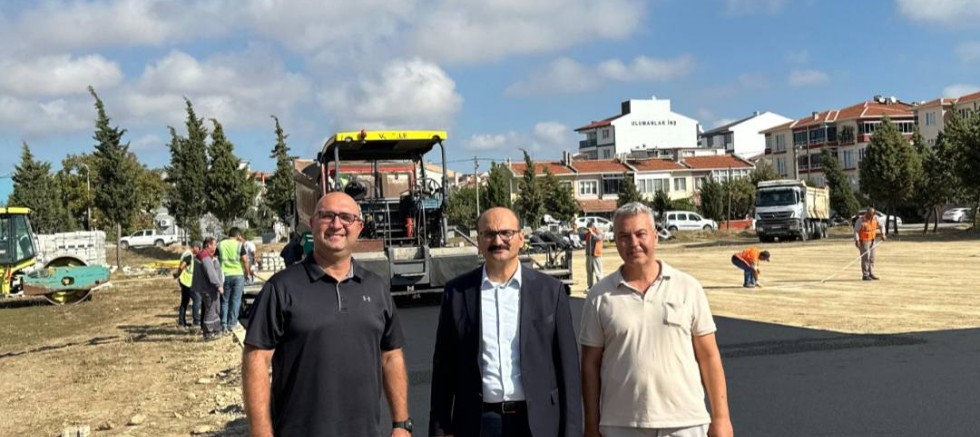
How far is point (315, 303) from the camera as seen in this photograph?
12.7ft

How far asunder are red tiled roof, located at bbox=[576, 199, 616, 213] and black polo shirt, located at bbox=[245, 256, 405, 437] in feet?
309

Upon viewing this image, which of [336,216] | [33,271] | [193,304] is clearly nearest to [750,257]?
[193,304]

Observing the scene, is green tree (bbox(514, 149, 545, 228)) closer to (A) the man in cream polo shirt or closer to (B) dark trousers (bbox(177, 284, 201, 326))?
(B) dark trousers (bbox(177, 284, 201, 326))

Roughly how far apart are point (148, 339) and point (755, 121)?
12545cm

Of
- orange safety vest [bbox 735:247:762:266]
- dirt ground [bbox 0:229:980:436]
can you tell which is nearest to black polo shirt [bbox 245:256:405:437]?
dirt ground [bbox 0:229:980:436]

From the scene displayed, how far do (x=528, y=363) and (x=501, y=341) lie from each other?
14 centimetres

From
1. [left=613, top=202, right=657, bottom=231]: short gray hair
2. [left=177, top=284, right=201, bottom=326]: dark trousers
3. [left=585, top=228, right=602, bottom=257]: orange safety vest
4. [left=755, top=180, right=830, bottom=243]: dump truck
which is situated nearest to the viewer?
[left=613, top=202, right=657, bottom=231]: short gray hair

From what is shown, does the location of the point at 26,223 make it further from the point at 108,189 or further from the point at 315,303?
the point at 315,303

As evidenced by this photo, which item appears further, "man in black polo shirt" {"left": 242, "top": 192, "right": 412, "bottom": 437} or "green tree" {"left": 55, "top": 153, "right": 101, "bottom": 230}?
"green tree" {"left": 55, "top": 153, "right": 101, "bottom": 230}

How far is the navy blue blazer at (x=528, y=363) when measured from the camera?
396cm

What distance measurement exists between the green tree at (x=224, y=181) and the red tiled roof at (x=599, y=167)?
56.1 meters

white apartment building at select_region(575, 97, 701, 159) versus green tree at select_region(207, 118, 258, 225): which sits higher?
white apartment building at select_region(575, 97, 701, 159)

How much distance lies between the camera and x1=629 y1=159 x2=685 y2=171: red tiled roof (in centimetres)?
10156

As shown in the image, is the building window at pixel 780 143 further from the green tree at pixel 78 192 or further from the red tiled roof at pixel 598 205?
the green tree at pixel 78 192
